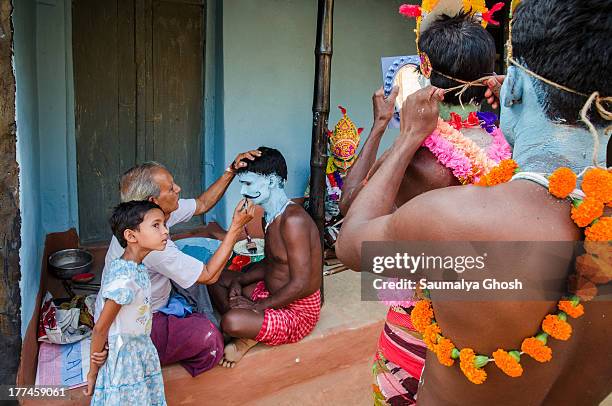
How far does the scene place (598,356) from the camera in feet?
3.98

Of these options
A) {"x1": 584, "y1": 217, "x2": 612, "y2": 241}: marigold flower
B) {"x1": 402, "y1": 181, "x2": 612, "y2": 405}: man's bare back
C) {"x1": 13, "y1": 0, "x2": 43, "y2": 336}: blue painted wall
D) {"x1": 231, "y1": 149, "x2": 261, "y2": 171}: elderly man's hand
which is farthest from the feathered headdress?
{"x1": 13, "y1": 0, "x2": 43, "y2": 336}: blue painted wall

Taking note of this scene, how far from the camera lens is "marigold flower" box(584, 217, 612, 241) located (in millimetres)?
1065

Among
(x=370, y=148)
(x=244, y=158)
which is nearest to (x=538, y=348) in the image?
(x=370, y=148)

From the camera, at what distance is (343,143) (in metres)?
4.89

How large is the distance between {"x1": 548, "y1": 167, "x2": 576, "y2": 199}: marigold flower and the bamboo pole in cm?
246

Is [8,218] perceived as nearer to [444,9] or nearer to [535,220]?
[444,9]

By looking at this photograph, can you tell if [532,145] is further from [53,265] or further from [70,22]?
[70,22]

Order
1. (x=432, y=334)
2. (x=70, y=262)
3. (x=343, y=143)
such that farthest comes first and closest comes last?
1. (x=343, y=143)
2. (x=70, y=262)
3. (x=432, y=334)

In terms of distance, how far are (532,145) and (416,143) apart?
1.14 ft

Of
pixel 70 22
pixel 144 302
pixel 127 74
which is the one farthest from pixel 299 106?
pixel 144 302

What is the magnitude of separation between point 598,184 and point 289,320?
2.39m

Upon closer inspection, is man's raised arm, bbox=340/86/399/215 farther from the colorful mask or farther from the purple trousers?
the colorful mask

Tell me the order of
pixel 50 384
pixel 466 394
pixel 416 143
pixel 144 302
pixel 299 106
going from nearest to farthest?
1. pixel 466 394
2. pixel 416 143
3. pixel 144 302
4. pixel 50 384
5. pixel 299 106

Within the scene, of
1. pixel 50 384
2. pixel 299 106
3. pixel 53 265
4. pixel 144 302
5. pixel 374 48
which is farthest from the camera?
pixel 374 48
